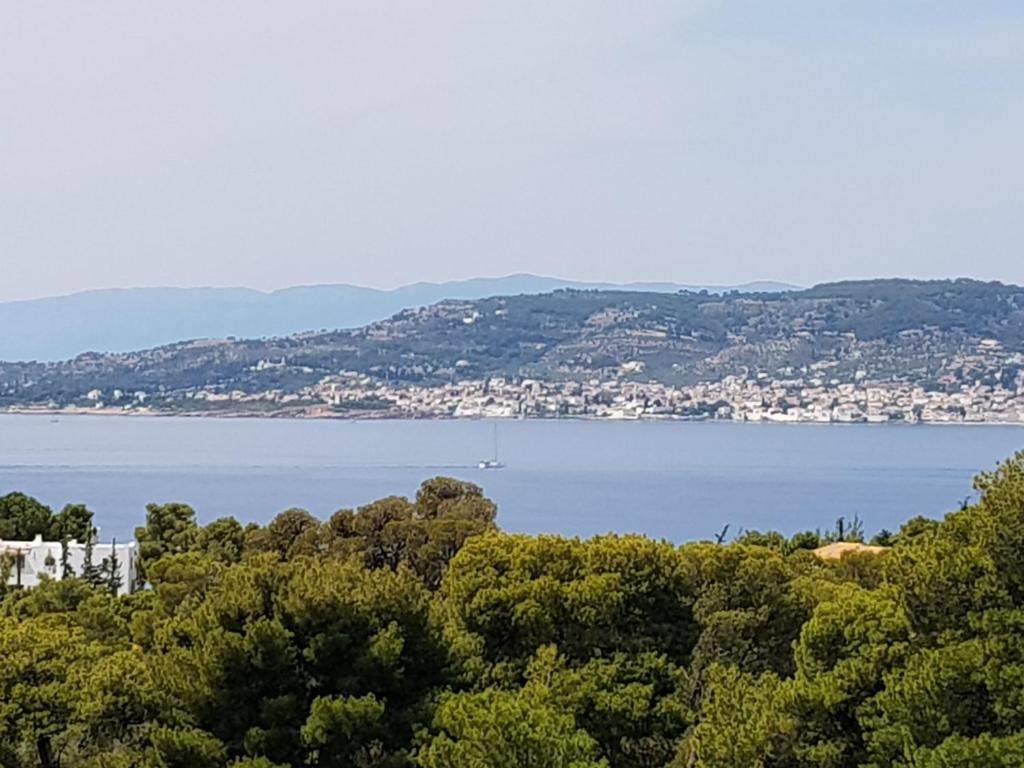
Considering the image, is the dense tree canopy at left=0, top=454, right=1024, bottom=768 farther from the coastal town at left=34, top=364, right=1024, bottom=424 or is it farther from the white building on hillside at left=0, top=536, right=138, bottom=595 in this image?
the coastal town at left=34, top=364, right=1024, bottom=424

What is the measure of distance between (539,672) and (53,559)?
1826 cm

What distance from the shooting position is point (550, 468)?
90.8 m

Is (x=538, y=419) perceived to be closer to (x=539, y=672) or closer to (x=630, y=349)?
(x=630, y=349)

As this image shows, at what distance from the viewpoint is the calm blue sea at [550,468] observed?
65.1m

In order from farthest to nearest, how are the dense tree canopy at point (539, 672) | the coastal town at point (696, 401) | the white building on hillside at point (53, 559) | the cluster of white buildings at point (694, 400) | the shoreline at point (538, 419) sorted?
the cluster of white buildings at point (694, 400)
the coastal town at point (696, 401)
the shoreline at point (538, 419)
the white building on hillside at point (53, 559)
the dense tree canopy at point (539, 672)

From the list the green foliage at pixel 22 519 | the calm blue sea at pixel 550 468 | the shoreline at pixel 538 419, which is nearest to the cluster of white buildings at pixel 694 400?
the shoreline at pixel 538 419

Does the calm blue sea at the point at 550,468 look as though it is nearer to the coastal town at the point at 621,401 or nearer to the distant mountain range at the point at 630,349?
the coastal town at the point at 621,401

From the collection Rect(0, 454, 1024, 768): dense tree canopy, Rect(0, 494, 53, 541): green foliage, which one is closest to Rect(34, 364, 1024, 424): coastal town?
Rect(0, 494, 53, 541): green foliage

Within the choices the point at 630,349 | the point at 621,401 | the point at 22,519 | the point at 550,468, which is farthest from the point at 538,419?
the point at 22,519

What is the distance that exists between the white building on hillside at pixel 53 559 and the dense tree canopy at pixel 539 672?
1367cm

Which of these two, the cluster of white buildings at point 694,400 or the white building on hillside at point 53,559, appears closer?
the white building on hillside at point 53,559

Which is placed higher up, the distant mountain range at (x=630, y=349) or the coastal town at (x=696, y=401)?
the distant mountain range at (x=630, y=349)

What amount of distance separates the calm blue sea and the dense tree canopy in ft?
134

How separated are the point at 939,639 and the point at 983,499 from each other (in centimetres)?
116
